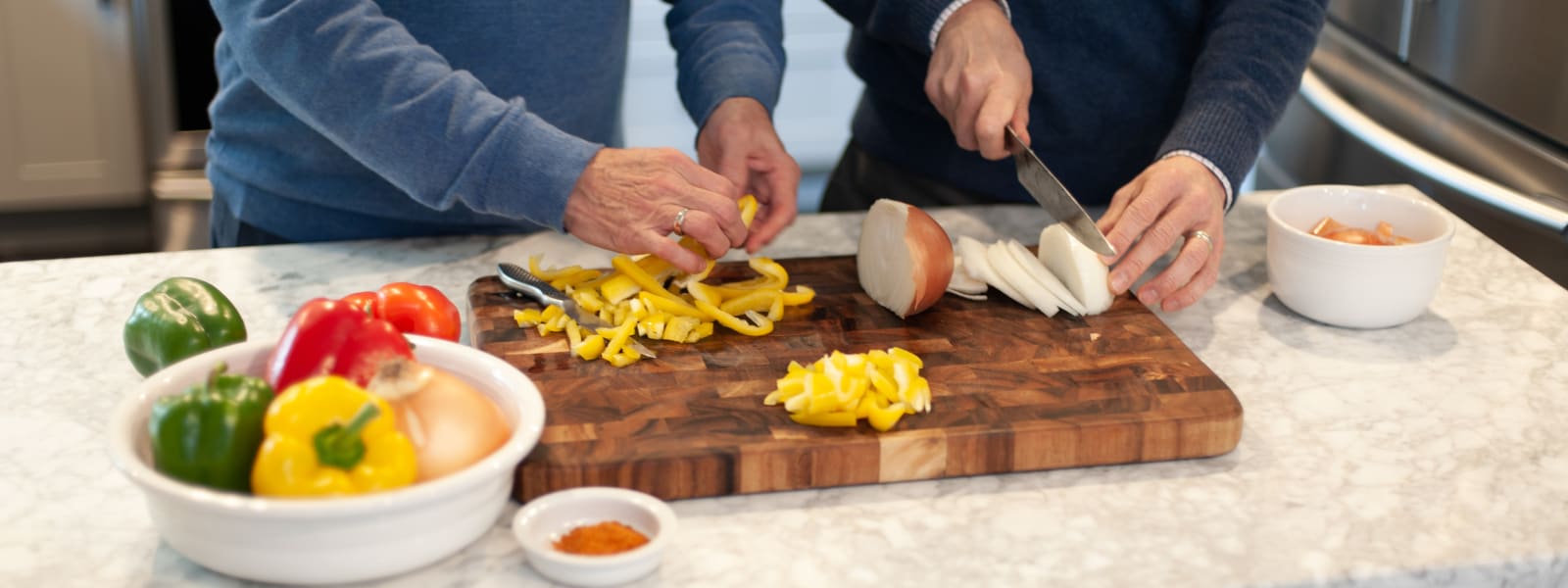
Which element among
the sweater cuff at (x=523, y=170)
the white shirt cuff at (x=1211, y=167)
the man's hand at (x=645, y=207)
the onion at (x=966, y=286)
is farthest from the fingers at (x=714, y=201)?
the white shirt cuff at (x=1211, y=167)

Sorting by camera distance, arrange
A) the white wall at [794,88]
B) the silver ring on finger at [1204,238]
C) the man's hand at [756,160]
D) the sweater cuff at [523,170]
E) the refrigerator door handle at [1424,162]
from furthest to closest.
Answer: the white wall at [794,88], the refrigerator door handle at [1424,162], the man's hand at [756,160], the silver ring on finger at [1204,238], the sweater cuff at [523,170]

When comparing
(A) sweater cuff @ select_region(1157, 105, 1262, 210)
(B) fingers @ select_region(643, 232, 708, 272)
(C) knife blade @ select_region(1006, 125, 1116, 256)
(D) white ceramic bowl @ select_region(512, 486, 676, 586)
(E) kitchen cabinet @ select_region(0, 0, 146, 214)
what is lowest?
(E) kitchen cabinet @ select_region(0, 0, 146, 214)

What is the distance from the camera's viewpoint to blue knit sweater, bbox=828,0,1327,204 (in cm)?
155

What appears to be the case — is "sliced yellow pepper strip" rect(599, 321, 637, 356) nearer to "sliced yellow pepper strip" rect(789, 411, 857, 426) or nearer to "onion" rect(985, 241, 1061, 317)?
"sliced yellow pepper strip" rect(789, 411, 857, 426)


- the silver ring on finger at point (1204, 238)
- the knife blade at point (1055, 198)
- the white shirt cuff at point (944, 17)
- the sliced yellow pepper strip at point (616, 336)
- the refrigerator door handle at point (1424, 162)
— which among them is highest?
the white shirt cuff at point (944, 17)

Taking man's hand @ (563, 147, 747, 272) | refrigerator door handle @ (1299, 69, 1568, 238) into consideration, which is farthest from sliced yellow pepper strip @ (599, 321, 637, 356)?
refrigerator door handle @ (1299, 69, 1568, 238)

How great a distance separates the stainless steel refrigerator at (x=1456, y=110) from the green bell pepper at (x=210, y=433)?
165 cm

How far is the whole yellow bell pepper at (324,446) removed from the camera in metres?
0.85

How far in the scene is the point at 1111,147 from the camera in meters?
1.81

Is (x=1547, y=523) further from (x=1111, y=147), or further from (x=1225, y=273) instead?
(x=1111, y=147)

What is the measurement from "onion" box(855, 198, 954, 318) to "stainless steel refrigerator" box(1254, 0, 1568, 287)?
981 millimetres

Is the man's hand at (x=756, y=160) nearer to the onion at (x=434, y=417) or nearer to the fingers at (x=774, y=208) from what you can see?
the fingers at (x=774, y=208)

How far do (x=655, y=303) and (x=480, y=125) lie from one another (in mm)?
236

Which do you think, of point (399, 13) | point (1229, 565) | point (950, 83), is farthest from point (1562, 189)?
point (399, 13)
